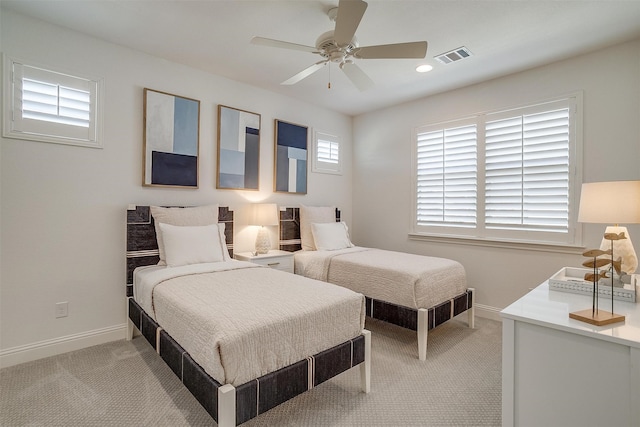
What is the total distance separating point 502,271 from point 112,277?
13.1 ft

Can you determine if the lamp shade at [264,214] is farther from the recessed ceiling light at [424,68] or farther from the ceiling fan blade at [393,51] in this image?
the recessed ceiling light at [424,68]

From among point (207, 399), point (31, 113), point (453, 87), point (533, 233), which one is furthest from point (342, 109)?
point (207, 399)

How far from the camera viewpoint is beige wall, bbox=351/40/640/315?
2.81m

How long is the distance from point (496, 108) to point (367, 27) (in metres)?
1.92

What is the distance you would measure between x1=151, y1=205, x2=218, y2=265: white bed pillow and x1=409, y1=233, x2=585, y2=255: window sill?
8.64 feet

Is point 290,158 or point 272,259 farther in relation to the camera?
point 290,158

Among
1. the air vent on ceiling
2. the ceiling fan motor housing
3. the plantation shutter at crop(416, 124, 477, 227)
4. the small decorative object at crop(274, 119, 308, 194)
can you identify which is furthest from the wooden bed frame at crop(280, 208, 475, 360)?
the air vent on ceiling

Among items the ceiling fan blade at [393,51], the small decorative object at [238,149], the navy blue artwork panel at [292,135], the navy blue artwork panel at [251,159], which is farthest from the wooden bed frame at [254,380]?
the navy blue artwork panel at [292,135]

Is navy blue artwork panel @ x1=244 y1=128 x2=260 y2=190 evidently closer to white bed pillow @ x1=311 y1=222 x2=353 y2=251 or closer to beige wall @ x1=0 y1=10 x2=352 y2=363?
beige wall @ x1=0 y1=10 x2=352 y2=363

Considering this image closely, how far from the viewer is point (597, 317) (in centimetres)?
131

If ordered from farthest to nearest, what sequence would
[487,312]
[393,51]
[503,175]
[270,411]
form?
[487,312] < [503,175] < [393,51] < [270,411]

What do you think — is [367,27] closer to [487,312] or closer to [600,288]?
[600,288]

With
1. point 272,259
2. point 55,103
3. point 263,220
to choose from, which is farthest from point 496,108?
point 55,103

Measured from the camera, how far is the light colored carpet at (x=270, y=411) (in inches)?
73.5
